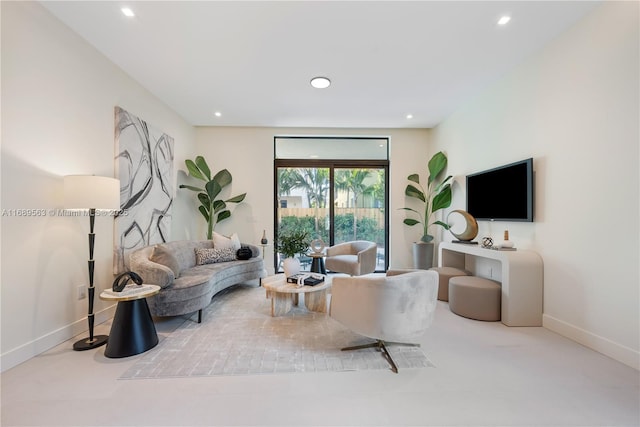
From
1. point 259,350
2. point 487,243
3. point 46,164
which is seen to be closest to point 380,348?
point 259,350

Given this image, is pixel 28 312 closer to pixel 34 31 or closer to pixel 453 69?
pixel 34 31

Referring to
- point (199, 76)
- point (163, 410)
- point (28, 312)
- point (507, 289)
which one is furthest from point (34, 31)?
point (507, 289)

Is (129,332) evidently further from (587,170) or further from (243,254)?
(587,170)

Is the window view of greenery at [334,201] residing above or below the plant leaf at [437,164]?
below

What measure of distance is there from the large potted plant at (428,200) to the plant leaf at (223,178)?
3.40 m

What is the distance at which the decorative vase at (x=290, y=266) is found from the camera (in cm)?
314

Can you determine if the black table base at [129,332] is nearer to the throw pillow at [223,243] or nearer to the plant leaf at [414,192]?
the throw pillow at [223,243]

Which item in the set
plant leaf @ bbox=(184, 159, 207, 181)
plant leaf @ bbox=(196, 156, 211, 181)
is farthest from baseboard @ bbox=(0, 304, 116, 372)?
plant leaf @ bbox=(196, 156, 211, 181)

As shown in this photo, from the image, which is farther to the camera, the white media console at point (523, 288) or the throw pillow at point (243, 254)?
the throw pillow at point (243, 254)

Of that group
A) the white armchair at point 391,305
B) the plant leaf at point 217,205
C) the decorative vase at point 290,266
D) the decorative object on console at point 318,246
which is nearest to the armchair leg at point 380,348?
the white armchair at point 391,305

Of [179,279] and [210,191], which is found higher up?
[210,191]

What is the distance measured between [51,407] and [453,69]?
15.0 feet

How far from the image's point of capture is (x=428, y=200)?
198 inches

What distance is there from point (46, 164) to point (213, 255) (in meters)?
2.10
